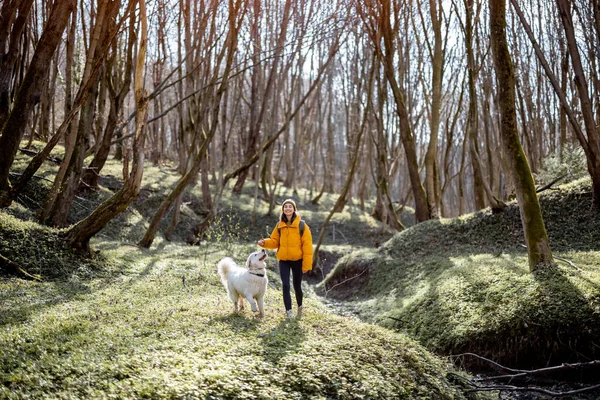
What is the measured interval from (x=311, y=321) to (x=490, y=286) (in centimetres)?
343

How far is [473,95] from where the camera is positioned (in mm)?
14148

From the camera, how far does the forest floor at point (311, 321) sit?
461cm

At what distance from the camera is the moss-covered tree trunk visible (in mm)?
8703

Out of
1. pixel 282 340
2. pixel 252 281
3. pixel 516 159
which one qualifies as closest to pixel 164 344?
pixel 282 340

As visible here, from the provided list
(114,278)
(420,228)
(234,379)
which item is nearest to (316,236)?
(420,228)

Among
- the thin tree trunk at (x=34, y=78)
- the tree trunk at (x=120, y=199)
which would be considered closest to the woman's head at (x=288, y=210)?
the tree trunk at (x=120, y=199)

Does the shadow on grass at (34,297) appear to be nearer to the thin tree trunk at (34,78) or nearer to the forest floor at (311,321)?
the forest floor at (311,321)

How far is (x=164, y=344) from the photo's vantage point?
17.5ft

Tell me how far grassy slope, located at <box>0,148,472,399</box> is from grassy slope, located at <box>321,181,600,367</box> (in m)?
1.29

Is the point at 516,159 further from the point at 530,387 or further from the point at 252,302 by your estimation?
the point at 252,302

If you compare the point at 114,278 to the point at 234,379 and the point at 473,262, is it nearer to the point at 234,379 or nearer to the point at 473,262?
the point at 234,379

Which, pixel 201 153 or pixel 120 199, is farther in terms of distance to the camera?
pixel 201 153

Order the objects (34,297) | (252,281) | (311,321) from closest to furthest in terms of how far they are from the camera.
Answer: (34,297) < (252,281) < (311,321)

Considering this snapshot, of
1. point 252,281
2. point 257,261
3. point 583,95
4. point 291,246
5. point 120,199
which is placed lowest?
point 252,281
